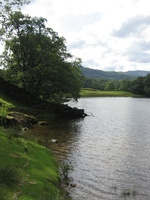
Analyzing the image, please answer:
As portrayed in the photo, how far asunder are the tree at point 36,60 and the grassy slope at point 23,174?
3620 centimetres

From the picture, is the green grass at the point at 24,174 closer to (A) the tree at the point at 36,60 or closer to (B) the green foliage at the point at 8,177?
(B) the green foliage at the point at 8,177

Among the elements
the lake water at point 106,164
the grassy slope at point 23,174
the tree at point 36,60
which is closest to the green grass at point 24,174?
the grassy slope at point 23,174

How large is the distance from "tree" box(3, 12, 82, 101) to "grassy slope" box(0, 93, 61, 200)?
36200 millimetres

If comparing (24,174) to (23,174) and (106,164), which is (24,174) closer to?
(23,174)

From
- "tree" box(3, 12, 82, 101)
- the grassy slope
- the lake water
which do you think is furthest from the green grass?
"tree" box(3, 12, 82, 101)

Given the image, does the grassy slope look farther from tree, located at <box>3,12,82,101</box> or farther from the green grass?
tree, located at <box>3,12,82,101</box>

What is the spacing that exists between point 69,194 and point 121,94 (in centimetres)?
18408

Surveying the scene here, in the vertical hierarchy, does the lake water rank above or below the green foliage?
below

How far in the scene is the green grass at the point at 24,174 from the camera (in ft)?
35.7

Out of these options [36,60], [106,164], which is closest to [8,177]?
[106,164]

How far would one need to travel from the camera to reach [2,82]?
56.1m

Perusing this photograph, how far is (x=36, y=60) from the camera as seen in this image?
57.6m

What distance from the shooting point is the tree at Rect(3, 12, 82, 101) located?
55188mm

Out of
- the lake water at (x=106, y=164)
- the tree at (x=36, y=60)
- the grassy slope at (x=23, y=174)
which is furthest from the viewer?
the tree at (x=36, y=60)
